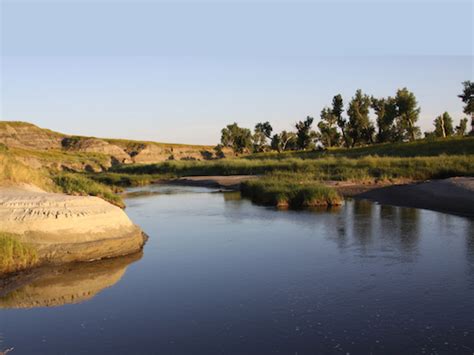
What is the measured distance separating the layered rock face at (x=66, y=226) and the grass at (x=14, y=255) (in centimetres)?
30

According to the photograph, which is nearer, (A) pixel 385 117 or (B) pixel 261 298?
(B) pixel 261 298

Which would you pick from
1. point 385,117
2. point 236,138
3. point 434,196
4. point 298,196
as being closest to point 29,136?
point 236,138

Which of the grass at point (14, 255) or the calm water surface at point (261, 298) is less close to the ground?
the grass at point (14, 255)

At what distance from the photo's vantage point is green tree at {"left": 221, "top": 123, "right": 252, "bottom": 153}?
119 metres

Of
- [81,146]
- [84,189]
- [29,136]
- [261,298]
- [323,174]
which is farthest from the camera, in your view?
[29,136]

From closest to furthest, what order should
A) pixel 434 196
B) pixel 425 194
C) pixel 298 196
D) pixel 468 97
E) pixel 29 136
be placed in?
1. pixel 434 196
2. pixel 298 196
3. pixel 425 194
4. pixel 468 97
5. pixel 29 136

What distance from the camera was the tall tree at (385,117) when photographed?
72925 mm

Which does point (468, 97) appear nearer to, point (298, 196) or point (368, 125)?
point (368, 125)

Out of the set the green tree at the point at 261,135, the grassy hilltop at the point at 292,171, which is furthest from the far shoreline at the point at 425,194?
the green tree at the point at 261,135

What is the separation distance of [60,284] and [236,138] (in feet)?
362

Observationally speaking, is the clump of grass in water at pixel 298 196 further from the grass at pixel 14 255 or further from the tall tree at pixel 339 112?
the tall tree at pixel 339 112

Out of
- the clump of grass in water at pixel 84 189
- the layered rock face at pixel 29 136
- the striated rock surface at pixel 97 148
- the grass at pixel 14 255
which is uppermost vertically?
the layered rock face at pixel 29 136

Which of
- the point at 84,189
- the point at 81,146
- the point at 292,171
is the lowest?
the point at 84,189

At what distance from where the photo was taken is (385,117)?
7450 centimetres
